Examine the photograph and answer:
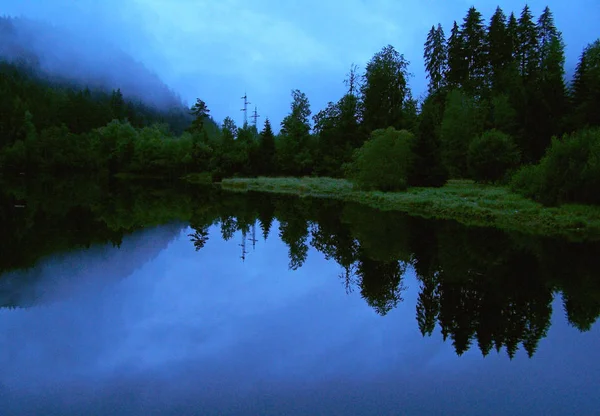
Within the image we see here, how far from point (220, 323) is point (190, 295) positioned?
2.33m

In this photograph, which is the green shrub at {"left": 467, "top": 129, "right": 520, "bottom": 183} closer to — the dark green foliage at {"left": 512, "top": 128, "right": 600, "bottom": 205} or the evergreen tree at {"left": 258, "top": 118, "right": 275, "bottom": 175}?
the dark green foliage at {"left": 512, "top": 128, "right": 600, "bottom": 205}

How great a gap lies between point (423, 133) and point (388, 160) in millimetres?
4017

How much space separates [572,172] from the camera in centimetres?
2572

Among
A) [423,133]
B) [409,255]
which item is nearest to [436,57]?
[423,133]

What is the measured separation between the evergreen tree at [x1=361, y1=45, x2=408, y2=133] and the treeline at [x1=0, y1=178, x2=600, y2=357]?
35.1 m

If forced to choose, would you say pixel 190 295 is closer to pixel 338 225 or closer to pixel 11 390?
pixel 11 390

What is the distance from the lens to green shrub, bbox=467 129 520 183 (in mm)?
38844

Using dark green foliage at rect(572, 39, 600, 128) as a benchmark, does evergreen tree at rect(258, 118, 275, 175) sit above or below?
below

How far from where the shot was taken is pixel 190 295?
1186cm

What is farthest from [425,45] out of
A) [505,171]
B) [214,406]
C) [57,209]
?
[214,406]

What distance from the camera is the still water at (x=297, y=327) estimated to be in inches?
268

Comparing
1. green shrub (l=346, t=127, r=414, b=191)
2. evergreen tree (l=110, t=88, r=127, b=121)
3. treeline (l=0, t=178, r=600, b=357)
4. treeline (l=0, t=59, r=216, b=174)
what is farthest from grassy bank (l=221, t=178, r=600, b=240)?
evergreen tree (l=110, t=88, r=127, b=121)

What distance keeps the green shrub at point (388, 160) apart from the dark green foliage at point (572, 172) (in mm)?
13501

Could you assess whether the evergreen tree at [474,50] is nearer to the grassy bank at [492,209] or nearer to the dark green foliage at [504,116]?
the dark green foliage at [504,116]
